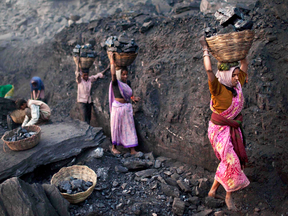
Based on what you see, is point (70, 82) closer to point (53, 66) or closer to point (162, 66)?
point (53, 66)

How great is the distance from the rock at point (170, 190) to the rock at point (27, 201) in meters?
1.53

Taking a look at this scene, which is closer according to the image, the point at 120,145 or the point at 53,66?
the point at 120,145

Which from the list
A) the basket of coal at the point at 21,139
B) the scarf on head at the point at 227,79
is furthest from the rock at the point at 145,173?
the scarf on head at the point at 227,79

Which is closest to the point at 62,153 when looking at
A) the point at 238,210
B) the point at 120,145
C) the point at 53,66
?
the point at 120,145

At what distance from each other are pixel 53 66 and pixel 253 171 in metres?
8.71

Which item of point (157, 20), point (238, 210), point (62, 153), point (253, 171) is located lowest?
point (238, 210)

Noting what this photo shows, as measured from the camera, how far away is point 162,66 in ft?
16.7

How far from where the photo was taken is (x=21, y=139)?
3.81 metres

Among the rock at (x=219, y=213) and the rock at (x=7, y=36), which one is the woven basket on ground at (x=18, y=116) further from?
the rock at (x=7, y=36)

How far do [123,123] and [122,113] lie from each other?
0.75 feet

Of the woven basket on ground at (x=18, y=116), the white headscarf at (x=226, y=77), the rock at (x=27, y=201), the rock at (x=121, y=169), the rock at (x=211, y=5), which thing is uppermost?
the rock at (x=211, y=5)

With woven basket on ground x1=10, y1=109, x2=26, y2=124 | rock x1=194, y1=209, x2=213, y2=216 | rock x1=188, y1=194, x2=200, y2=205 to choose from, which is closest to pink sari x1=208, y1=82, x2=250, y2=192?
rock x1=194, y1=209, x2=213, y2=216

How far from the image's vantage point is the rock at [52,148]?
352 centimetres

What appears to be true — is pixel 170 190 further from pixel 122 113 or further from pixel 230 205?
pixel 122 113
